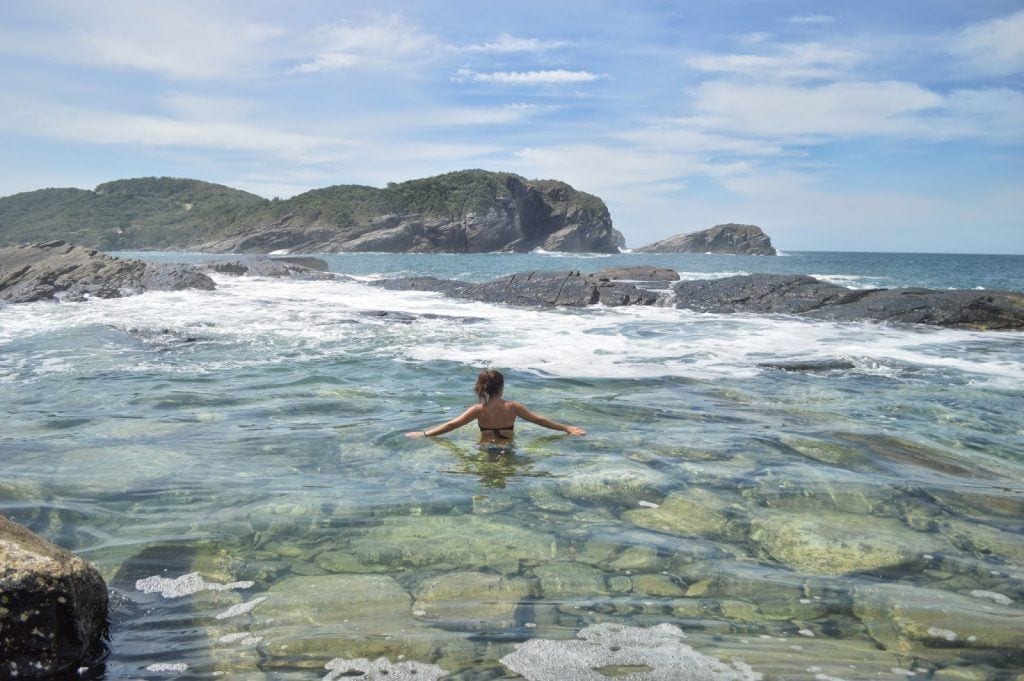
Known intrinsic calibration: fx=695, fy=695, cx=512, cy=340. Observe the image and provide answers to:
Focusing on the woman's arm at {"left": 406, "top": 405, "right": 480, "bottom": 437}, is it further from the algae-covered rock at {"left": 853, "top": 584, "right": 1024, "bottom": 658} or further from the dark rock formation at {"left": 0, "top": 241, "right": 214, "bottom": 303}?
the dark rock formation at {"left": 0, "top": 241, "right": 214, "bottom": 303}

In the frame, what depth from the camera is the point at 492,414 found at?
7348mm

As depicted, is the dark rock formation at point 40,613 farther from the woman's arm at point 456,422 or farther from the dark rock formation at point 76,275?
the dark rock formation at point 76,275

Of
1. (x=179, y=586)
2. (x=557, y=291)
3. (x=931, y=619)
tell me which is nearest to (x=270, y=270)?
(x=557, y=291)

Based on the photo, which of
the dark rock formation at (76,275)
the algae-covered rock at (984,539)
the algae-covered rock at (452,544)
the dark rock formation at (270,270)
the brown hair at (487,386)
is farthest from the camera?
the dark rock formation at (270,270)

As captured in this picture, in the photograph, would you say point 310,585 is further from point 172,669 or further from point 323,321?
point 323,321

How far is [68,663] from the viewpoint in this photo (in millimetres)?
3107

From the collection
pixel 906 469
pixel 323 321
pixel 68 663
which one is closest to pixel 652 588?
pixel 68 663

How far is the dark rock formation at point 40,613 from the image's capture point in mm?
2963

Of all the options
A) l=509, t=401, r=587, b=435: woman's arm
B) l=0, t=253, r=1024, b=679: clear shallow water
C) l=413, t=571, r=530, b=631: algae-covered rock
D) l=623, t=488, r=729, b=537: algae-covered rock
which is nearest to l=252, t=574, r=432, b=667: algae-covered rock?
l=0, t=253, r=1024, b=679: clear shallow water

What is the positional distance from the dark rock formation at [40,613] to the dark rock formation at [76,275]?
24.1 m

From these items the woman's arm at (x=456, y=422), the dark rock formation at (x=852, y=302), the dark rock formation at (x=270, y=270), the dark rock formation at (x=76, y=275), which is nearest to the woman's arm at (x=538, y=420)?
the woman's arm at (x=456, y=422)

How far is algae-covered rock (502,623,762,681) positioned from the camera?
3.21 meters

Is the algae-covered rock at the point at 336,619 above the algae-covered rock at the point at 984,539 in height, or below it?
above

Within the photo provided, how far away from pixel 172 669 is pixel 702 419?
659 centimetres
